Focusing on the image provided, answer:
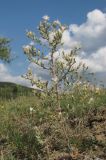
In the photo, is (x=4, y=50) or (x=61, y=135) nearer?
(x=61, y=135)

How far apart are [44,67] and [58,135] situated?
1.92m

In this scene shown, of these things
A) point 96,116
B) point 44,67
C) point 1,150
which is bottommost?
point 1,150

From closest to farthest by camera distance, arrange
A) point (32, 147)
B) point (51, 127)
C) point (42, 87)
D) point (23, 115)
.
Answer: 1. point (42, 87)
2. point (32, 147)
3. point (51, 127)
4. point (23, 115)

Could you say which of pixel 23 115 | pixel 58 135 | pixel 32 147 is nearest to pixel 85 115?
pixel 58 135

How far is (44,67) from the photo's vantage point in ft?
33.5

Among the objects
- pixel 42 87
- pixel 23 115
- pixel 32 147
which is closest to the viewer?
pixel 42 87

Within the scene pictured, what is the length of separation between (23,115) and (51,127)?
10.6 feet

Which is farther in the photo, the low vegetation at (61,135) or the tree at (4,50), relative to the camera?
the tree at (4,50)

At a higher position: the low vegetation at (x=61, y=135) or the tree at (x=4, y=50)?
the tree at (x=4, y=50)

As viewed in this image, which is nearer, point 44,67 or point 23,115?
point 44,67

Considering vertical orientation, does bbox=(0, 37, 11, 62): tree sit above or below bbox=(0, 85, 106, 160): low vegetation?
above

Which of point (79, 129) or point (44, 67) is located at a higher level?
point (44, 67)

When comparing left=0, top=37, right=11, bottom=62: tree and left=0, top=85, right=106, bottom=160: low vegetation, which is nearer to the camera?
left=0, top=85, right=106, bottom=160: low vegetation

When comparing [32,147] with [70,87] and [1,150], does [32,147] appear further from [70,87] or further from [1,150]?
[70,87]
